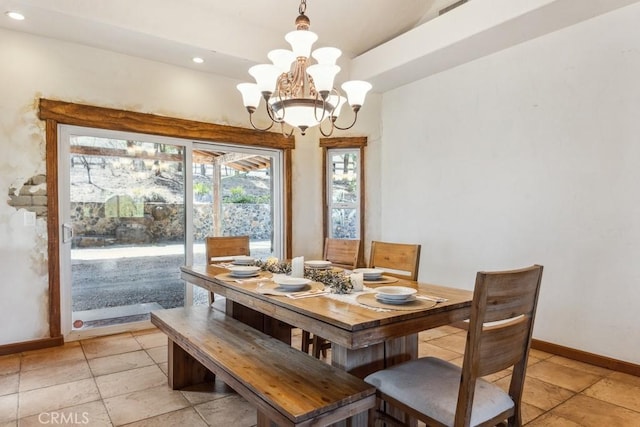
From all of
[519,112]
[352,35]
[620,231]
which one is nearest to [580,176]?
[620,231]

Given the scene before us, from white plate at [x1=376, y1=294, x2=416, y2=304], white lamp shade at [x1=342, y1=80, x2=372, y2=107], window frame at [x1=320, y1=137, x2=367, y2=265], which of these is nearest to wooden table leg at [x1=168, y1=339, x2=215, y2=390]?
white plate at [x1=376, y1=294, x2=416, y2=304]

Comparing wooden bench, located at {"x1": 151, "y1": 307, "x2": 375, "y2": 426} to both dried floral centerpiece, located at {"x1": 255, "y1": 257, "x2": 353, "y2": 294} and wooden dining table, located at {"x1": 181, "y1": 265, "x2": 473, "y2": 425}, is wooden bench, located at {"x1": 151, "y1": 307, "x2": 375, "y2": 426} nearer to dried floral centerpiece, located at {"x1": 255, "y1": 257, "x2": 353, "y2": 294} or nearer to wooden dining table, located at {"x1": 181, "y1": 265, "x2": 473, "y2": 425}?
wooden dining table, located at {"x1": 181, "y1": 265, "x2": 473, "y2": 425}

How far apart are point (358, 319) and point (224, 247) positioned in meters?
2.10

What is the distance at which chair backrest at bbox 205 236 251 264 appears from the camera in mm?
3328

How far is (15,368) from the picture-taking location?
291cm

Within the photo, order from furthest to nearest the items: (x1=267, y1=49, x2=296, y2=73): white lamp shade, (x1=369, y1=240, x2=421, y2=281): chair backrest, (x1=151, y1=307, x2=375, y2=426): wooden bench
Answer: (x1=369, y1=240, x2=421, y2=281): chair backrest
(x1=267, y1=49, x2=296, y2=73): white lamp shade
(x1=151, y1=307, x2=375, y2=426): wooden bench

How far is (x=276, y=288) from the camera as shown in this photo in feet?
7.06

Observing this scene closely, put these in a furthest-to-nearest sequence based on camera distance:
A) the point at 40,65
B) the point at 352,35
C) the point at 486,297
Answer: the point at 352,35, the point at 40,65, the point at 486,297

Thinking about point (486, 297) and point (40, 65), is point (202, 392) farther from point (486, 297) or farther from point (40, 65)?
point (40, 65)

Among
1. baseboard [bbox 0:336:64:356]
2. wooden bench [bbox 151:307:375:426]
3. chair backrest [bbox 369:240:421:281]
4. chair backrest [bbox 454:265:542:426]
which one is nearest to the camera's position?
chair backrest [bbox 454:265:542:426]

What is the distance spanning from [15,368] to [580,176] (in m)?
4.65

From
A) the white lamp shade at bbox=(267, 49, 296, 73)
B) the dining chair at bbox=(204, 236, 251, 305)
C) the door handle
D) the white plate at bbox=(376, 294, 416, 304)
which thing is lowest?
the white plate at bbox=(376, 294, 416, 304)

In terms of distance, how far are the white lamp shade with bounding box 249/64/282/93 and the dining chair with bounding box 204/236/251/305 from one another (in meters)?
1.53

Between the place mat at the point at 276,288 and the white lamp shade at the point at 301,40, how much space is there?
1.54 meters
